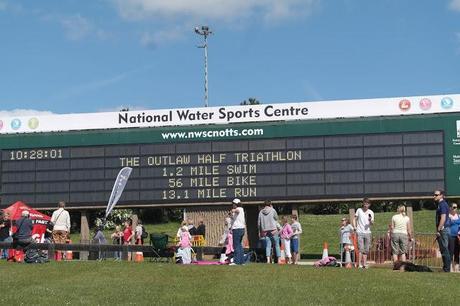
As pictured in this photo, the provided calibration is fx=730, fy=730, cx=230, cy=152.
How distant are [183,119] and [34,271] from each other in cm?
1829

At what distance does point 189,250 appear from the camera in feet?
70.5

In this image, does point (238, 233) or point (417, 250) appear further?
point (417, 250)

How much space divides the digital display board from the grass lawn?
1476 centimetres

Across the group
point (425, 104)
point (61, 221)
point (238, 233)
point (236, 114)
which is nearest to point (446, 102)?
point (425, 104)

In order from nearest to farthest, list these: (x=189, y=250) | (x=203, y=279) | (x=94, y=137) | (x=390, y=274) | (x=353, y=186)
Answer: (x=203, y=279) → (x=390, y=274) → (x=189, y=250) → (x=353, y=186) → (x=94, y=137)

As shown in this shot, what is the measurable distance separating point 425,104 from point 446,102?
884mm

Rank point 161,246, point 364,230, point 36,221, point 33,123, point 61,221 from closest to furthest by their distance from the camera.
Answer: point 364,230
point 161,246
point 61,221
point 36,221
point 33,123

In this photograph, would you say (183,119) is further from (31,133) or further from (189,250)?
(189,250)

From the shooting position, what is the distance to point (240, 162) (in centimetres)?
3216

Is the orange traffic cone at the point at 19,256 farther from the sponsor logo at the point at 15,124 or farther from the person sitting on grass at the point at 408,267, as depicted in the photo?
the sponsor logo at the point at 15,124

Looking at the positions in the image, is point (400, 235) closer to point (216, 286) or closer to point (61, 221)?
point (216, 286)

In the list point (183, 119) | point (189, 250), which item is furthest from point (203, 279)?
point (183, 119)

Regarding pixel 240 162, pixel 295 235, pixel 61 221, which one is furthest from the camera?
pixel 240 162

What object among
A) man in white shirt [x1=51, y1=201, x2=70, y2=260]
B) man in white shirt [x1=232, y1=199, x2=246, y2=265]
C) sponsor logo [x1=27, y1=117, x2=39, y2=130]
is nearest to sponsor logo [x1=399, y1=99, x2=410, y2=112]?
man in white shirt [x1=232, y1=199, x2=246, y2=265]
